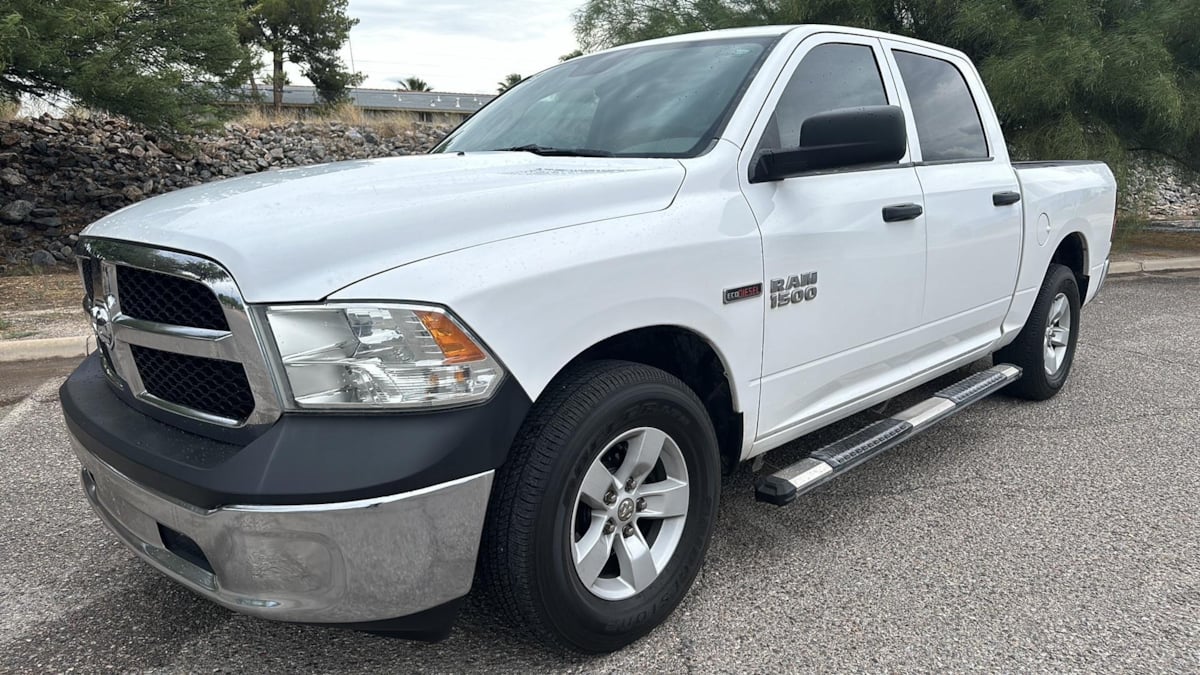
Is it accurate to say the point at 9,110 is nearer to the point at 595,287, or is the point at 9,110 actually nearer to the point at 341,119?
the point at 341,119

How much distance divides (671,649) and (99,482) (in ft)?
5.45

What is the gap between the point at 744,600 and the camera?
2.66m

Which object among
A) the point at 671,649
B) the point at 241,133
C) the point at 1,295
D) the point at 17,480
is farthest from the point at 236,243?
the point at 241,133

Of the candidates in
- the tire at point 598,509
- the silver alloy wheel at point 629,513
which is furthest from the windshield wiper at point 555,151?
the silver alloy wheel at point 629,513

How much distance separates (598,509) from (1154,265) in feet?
37.3

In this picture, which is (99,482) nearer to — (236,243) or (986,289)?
(236,243)

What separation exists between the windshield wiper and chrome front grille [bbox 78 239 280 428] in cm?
137

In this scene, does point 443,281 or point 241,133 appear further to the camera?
point 241,133

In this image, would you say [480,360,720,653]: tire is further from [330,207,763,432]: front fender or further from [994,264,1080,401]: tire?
[994,264,1080,401]: tire

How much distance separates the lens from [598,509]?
7.48 feet

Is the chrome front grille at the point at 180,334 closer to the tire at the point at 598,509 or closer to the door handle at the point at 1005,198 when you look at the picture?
the tire at the point at 598,509

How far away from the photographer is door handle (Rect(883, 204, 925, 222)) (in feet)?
10.2

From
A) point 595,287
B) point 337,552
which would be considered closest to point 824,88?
point 595,287

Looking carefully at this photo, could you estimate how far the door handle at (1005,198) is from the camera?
3.87 m
